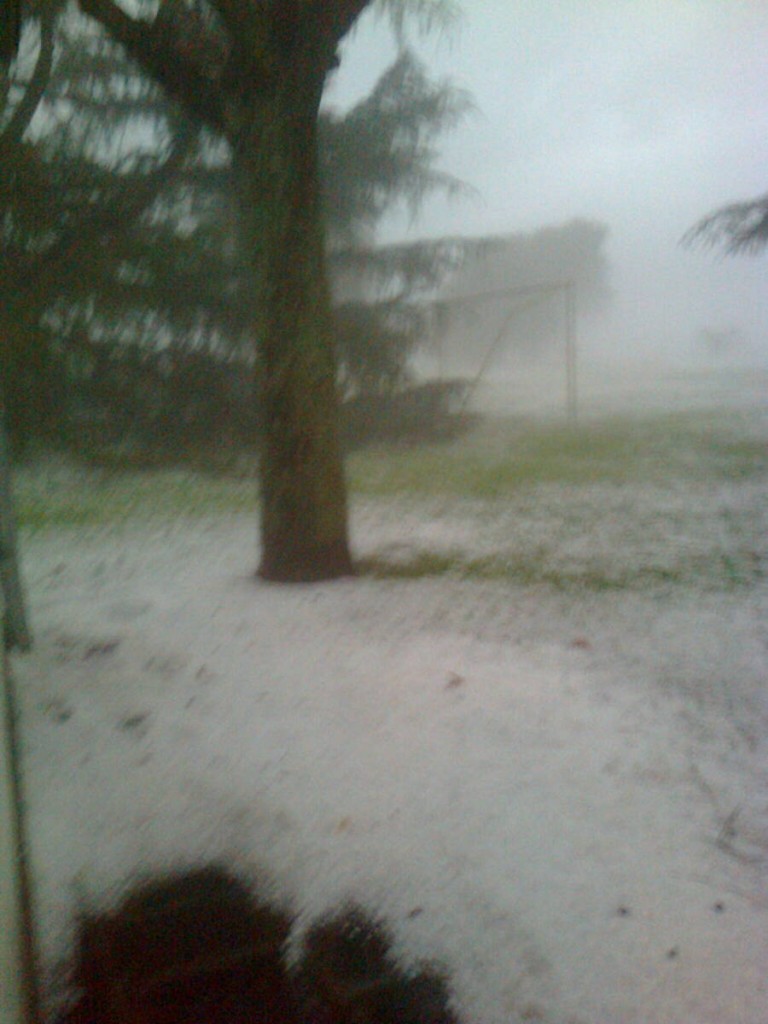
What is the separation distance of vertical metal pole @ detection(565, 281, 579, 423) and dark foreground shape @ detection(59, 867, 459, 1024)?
3278 mm

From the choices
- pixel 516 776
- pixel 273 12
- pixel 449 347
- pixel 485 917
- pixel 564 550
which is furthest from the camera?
pixel 449 347

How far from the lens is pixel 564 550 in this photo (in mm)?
4012

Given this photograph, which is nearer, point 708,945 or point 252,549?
point 708,945

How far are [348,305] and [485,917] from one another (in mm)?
2790

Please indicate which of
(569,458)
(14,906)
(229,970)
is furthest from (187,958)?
(569,458)

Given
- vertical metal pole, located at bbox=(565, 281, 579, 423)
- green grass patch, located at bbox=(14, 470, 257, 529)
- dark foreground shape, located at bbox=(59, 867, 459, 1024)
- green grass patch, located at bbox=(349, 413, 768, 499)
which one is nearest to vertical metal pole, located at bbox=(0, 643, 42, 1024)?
dark foreground shape, located at bbox=(59, 867, 459, 1024)

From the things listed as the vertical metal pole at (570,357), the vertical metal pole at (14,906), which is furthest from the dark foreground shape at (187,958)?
the vertical metal pole at (570,357)

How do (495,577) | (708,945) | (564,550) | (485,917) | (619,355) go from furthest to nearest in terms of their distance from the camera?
(619,355)
(564,550)
(495,577)
(485,917)
(708,945)

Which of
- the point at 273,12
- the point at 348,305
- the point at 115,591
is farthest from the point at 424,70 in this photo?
the point at 115,591

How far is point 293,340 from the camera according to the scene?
11.8 ft

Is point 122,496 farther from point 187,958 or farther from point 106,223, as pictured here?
Result: point 187,958

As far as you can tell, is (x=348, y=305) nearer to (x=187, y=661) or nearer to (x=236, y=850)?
(x=187, y=661)

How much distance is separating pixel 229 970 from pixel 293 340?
2.43 metres

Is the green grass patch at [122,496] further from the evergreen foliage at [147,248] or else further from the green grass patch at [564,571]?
the green grass patch at [564,571]
